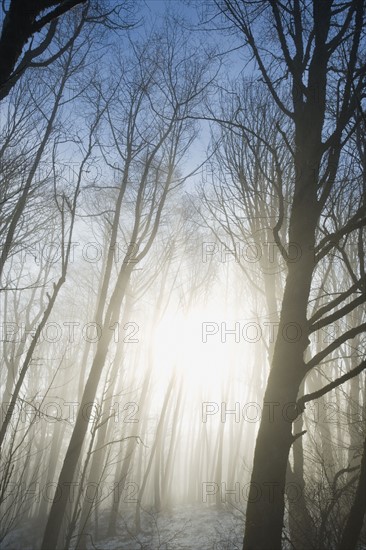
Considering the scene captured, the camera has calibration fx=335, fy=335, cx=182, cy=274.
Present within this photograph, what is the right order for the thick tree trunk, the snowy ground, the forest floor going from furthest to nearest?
the snowy ground < the forest floor < the thick tree trunk

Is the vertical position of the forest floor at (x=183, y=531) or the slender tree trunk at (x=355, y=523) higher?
the slender tree trunk at (x=355, y=523)

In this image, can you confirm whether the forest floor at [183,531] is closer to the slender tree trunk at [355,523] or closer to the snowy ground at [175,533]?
the snowy ground at [175,533]

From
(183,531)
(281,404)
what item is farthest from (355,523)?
(183,531)

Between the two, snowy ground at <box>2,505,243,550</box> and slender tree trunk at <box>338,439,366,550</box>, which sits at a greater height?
slender tree trunk at <box>338,439,366,550</box>

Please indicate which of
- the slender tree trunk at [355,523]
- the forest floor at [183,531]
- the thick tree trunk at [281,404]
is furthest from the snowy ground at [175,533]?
the thick tree trunk at [281,404]

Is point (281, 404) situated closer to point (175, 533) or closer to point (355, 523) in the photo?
point (355, 523)

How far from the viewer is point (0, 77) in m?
1.54

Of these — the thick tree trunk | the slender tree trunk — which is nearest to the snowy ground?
the slender tree trunk

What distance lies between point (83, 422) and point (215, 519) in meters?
9.46

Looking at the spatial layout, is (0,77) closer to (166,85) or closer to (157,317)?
(166,85)

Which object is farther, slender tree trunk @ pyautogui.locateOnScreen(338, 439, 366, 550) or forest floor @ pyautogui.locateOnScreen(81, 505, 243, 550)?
forest floor @ pyautogui.locateOnScreen(81, 505, 243, 550)

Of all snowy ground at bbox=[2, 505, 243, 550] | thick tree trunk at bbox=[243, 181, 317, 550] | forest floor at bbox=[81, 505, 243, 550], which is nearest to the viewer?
thick tree trunk at bbox=[243, 181, 317, 550]

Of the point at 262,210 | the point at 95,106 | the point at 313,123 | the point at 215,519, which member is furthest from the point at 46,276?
the point at 313,123

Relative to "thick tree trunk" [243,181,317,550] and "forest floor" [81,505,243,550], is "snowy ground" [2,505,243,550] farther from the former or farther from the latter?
"thick tree trunk" [243,181,317,550]
